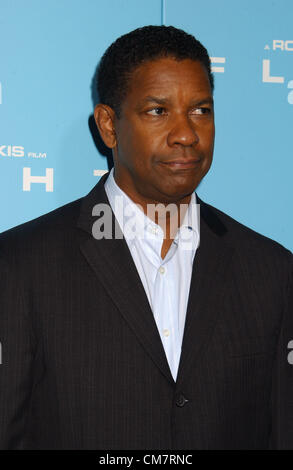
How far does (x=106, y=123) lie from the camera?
1842mm

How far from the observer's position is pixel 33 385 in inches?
65.5

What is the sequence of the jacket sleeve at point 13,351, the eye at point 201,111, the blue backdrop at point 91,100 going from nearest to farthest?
1. the jacket sleeve at point 13,351
2. the eye at point 201,111
3. the blue backdrop at point 91,100

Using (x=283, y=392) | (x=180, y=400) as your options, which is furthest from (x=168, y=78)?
(x=283, y=392)

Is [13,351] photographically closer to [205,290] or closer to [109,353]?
[109,353]

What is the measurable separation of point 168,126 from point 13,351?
72cm

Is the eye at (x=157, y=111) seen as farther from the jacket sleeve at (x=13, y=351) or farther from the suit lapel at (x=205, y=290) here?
the jacket sleeve at (x=13, y=351)

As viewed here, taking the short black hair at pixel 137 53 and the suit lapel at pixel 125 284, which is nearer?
the suit lapel at pixel 125 284

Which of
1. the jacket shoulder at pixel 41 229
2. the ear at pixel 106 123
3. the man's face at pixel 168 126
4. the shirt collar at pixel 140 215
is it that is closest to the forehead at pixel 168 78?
the man's face at pixel 168 126

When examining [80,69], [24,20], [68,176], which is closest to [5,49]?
[24,20]

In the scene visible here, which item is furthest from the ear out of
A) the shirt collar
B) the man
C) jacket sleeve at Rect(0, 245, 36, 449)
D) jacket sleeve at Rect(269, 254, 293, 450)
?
jacket sleeve at Rect(269, 254, 293, 450)

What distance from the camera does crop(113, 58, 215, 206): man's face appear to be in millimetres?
1673

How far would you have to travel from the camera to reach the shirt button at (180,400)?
1606mm

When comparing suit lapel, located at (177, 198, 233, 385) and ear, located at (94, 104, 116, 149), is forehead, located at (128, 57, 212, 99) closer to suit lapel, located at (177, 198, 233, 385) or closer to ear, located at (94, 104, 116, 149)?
ear, located at (94, 104, 116, 149)

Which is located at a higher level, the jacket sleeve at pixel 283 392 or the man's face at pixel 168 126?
the man's face at pixel 168 126
